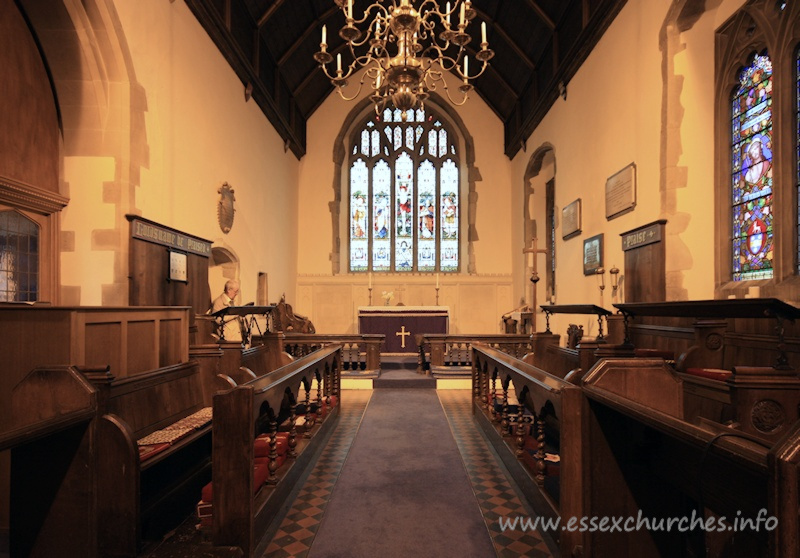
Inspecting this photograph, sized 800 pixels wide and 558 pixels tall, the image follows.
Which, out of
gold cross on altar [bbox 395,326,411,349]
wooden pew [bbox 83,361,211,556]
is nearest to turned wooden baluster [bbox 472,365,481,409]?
wooden pew [bbox 83,361,211,556]

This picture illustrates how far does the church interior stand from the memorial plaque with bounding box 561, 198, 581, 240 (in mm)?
52

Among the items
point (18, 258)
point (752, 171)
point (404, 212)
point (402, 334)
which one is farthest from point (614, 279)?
point (404, 212)

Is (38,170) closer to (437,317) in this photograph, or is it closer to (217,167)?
(217,167)

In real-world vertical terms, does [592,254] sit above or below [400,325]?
above

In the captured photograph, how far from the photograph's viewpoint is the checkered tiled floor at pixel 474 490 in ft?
7.81

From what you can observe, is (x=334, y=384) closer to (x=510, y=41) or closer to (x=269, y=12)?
(x=269, y=12)

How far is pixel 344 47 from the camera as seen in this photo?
11.7 meters

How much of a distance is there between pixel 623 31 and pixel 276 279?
7.69 meters

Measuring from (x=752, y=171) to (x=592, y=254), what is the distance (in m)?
→ 2.68

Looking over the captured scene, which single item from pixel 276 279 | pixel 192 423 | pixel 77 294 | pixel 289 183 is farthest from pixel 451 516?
pixel 289 183

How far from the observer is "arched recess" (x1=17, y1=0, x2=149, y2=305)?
470cm

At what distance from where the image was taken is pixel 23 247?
14.8 feet

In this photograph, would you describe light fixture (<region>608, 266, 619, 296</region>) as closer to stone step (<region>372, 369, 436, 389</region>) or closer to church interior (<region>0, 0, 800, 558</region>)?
church interior (<region>0, 0, 800, 558</region>)

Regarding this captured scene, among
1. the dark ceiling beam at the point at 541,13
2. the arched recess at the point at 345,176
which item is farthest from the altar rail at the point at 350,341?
the dark ceiling beam at the point at 541,13
